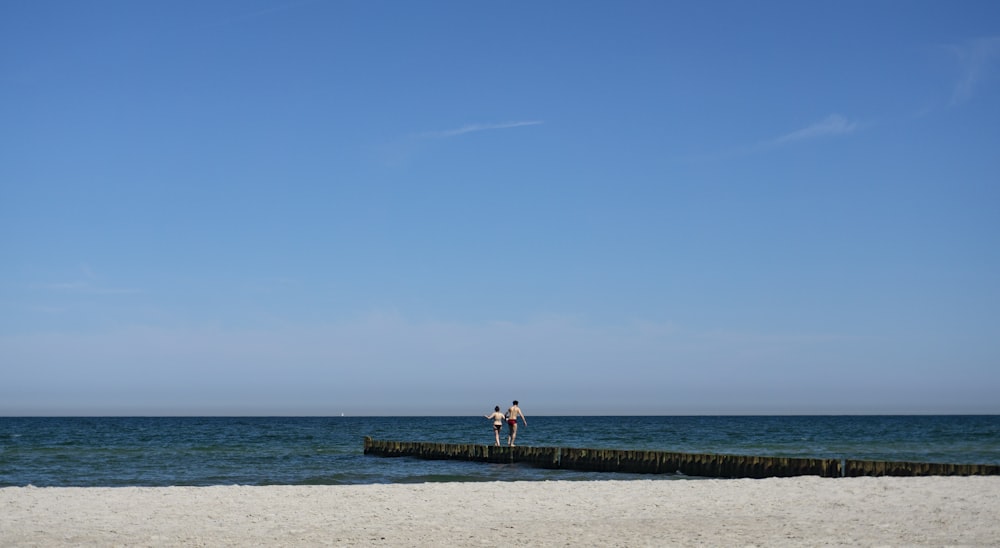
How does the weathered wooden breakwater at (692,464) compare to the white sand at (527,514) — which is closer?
the white sand at (527,514)

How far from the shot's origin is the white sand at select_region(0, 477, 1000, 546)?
43.2 ft

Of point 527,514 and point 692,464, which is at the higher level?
point 692,464

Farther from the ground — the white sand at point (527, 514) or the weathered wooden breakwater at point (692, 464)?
the weathered wooden breakwater at point (692, 464)

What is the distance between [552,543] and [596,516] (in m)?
2.88

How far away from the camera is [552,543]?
12.9m

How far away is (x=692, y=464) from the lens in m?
24.3

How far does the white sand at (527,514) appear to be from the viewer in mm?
A: 13164

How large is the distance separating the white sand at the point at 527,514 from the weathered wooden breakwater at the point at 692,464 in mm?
1191

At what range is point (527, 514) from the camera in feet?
51.9

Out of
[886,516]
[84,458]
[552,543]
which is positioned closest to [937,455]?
[886,516]

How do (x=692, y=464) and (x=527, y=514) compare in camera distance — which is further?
(x=692, y=464)

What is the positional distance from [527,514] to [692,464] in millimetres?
9577

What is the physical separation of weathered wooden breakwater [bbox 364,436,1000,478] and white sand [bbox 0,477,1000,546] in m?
1.19

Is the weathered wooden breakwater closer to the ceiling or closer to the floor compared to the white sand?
closer to the ceiling
